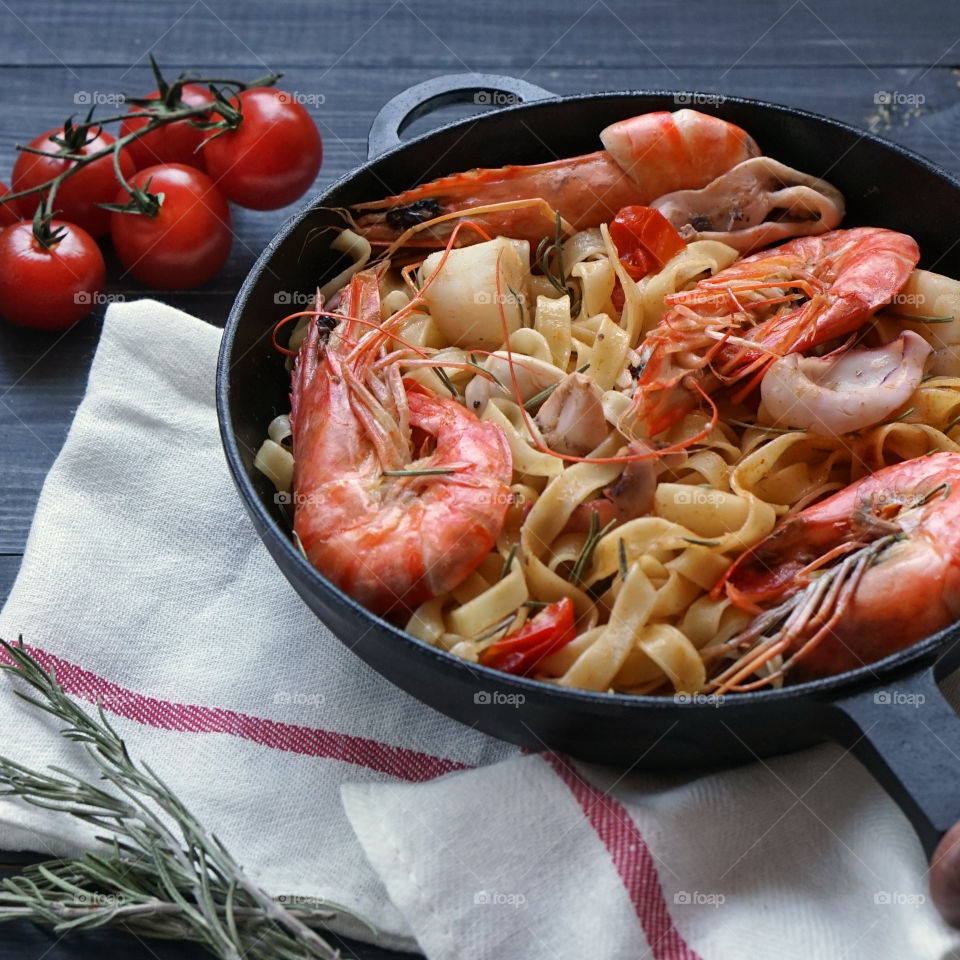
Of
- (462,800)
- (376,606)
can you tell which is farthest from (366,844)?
(376,606)

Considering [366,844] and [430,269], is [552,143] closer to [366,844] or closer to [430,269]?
[430,269]

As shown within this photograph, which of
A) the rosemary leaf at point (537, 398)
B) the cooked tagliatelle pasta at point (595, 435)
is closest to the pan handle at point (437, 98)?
the cooked tagliatelle pasta at point (595, 435)

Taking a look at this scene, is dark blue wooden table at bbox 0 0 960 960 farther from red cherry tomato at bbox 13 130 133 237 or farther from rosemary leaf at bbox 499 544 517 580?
rosemary leaf at bbox 499 544 517 580

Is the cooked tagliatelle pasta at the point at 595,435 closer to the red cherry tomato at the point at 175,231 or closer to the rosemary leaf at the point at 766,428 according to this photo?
the rosemary leaf at the point at 766,428

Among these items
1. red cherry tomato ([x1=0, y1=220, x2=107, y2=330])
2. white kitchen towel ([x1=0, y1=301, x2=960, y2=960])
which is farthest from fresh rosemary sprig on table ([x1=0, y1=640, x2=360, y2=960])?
red cherry tomato ([x1=0, y1=220, x2=107, y2=330])

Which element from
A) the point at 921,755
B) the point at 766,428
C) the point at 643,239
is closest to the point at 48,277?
the point at 643,239
